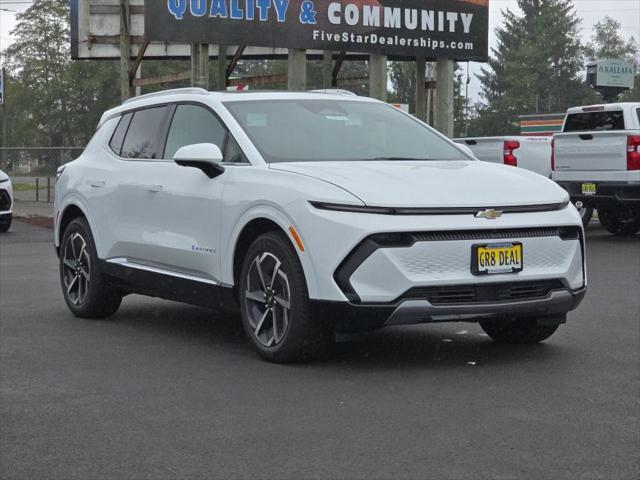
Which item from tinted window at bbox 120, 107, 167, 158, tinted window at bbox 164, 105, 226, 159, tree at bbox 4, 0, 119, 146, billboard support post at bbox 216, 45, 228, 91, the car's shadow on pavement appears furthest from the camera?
tree at bbox 4, 0, 119, 146

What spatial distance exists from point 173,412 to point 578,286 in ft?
9.00

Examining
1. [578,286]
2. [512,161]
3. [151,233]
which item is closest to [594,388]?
[578,286]

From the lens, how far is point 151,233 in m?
8.48

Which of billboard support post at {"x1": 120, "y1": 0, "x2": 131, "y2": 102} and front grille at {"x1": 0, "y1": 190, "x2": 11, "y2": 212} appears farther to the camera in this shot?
billboard support post at {"x1": 120, "y1": 0, "x2": 131, "y2": 102}

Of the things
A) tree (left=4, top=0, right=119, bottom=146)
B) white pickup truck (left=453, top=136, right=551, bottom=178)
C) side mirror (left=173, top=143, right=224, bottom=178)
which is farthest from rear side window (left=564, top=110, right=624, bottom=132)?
tree (left=4, top=0, right=119, bottom=146)

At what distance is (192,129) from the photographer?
8.44m

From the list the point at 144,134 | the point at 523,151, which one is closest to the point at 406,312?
the point at 144,134

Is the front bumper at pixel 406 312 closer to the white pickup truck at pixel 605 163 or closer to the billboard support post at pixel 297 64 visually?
the white pickup truck at pixel 605 163

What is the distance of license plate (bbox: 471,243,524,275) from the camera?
22.4 feet

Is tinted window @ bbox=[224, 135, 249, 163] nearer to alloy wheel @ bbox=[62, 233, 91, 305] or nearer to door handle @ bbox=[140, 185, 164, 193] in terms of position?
door handle @ bbox=[140, 185, 164, 193]

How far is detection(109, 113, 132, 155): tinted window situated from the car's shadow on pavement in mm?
1346

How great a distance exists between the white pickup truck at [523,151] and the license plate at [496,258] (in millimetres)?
15012

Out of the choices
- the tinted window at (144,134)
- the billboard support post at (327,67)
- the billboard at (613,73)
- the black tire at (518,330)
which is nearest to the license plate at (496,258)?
the black tire at (518,330)

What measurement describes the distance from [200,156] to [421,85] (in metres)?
21.3
